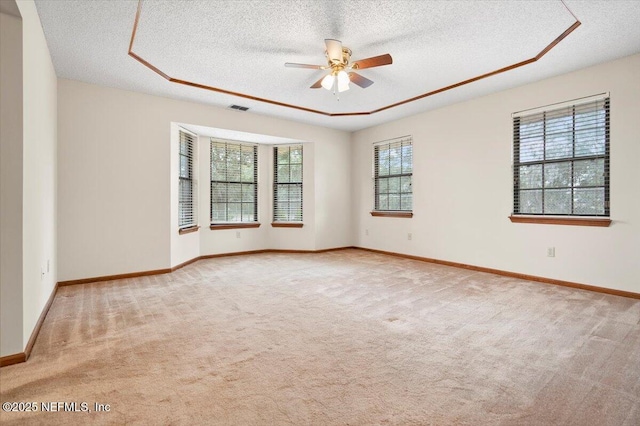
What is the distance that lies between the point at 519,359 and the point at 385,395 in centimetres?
110

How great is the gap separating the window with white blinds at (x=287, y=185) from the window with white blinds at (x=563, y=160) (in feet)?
13.6

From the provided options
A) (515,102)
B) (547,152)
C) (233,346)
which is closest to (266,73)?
(233,346)

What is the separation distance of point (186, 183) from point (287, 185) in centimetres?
215

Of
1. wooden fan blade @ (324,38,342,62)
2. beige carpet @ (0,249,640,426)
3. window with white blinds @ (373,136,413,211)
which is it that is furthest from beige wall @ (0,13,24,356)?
window with white blinds @ (373,136,413,211)

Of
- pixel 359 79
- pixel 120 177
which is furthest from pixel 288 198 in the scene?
pixel 359 79

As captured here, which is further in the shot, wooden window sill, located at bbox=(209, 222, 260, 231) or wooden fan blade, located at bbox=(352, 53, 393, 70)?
wooden window sill, located at bbox=(209, 222, 260, 231)

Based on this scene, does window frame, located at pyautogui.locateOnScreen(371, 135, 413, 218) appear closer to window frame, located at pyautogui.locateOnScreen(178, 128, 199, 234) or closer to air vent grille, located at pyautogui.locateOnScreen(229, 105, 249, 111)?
air vent grille, located at pyautogui.locateOnScreen(229, 105, 249, 111)

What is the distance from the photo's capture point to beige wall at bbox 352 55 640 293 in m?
3.59

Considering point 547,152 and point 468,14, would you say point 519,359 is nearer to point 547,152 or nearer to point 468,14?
point 468,14

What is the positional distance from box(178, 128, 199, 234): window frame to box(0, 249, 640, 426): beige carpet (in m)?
1.82

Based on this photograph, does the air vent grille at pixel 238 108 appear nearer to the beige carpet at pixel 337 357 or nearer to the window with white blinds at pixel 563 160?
the beige carpet at pixel 337 357

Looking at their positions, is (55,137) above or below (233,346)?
above

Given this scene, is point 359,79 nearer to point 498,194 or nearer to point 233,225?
point 498,194

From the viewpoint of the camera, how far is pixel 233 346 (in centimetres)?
236
